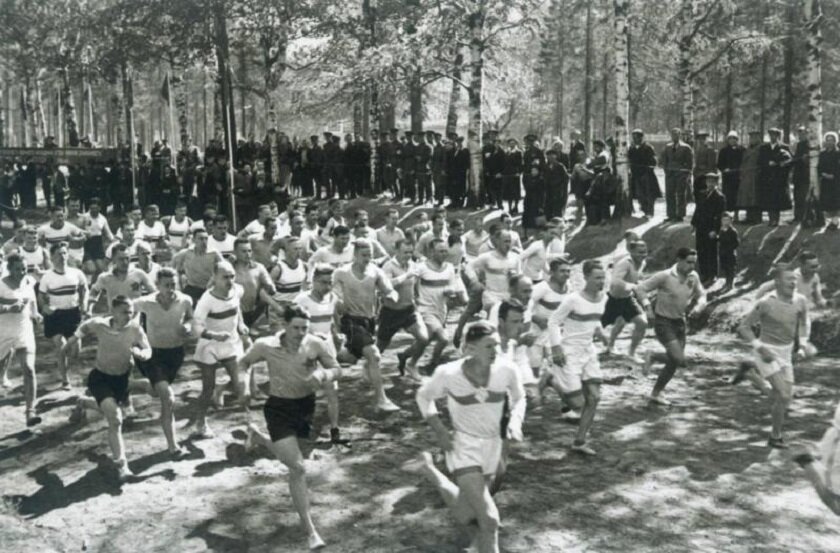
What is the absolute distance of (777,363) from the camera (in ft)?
32.3

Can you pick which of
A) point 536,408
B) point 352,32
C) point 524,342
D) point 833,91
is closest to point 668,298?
point 536,408

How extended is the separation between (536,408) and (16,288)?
645 cm

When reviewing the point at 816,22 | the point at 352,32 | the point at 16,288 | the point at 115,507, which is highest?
the point at 352,32

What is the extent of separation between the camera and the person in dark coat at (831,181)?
54.9ft

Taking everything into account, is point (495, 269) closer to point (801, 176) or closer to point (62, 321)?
point (62, 321)

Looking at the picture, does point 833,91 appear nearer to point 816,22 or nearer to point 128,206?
point 816,22

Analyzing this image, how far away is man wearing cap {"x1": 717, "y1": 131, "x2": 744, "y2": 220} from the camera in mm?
18203

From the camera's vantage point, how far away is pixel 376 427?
10.7 m

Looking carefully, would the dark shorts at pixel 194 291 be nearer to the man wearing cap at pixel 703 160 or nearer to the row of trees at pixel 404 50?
the row of trees at pixel 404 50

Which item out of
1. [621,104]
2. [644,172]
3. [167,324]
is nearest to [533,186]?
[644,172]

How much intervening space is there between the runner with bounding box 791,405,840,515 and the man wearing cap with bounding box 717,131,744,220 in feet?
40.2

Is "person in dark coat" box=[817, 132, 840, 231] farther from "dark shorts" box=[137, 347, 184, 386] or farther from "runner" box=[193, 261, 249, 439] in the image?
"dark shorts" box=[137, 347, 184, 386]

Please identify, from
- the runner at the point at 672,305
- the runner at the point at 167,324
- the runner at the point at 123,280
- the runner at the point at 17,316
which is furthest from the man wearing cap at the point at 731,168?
the runner at the point at 17,316

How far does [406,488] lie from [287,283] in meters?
5.13
